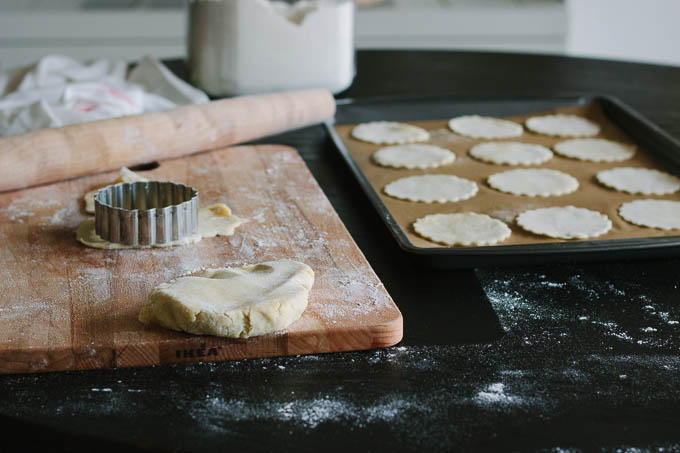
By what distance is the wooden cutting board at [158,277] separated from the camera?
0.79 metres

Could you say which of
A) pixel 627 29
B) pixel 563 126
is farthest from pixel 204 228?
pixel 627 29

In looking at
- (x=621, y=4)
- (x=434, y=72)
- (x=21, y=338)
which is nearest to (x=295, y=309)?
(x=21, y=338)

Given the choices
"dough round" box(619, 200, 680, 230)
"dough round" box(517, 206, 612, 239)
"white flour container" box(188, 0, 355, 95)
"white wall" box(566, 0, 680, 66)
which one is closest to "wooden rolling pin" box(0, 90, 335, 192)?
"white flour container" box(188, 0, 355, 95)

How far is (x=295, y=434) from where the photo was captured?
67 centimetres

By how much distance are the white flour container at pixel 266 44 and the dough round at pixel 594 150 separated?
559 mm

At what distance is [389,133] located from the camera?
64.7 inches

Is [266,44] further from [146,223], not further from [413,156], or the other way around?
[146,223]

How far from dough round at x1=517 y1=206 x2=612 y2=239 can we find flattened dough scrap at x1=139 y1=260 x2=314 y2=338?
17.1 inches

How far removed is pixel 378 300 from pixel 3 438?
0.41m

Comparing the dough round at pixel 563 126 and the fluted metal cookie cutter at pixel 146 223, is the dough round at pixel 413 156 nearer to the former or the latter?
the dough round at pixel 563 126

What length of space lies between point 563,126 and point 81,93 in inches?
40.3

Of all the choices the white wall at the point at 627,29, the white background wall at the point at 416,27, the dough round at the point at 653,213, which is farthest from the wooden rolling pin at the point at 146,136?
the white wall at the point at 627,29

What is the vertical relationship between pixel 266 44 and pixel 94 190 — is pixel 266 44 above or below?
above

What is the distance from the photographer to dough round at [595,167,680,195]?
4.46ft
